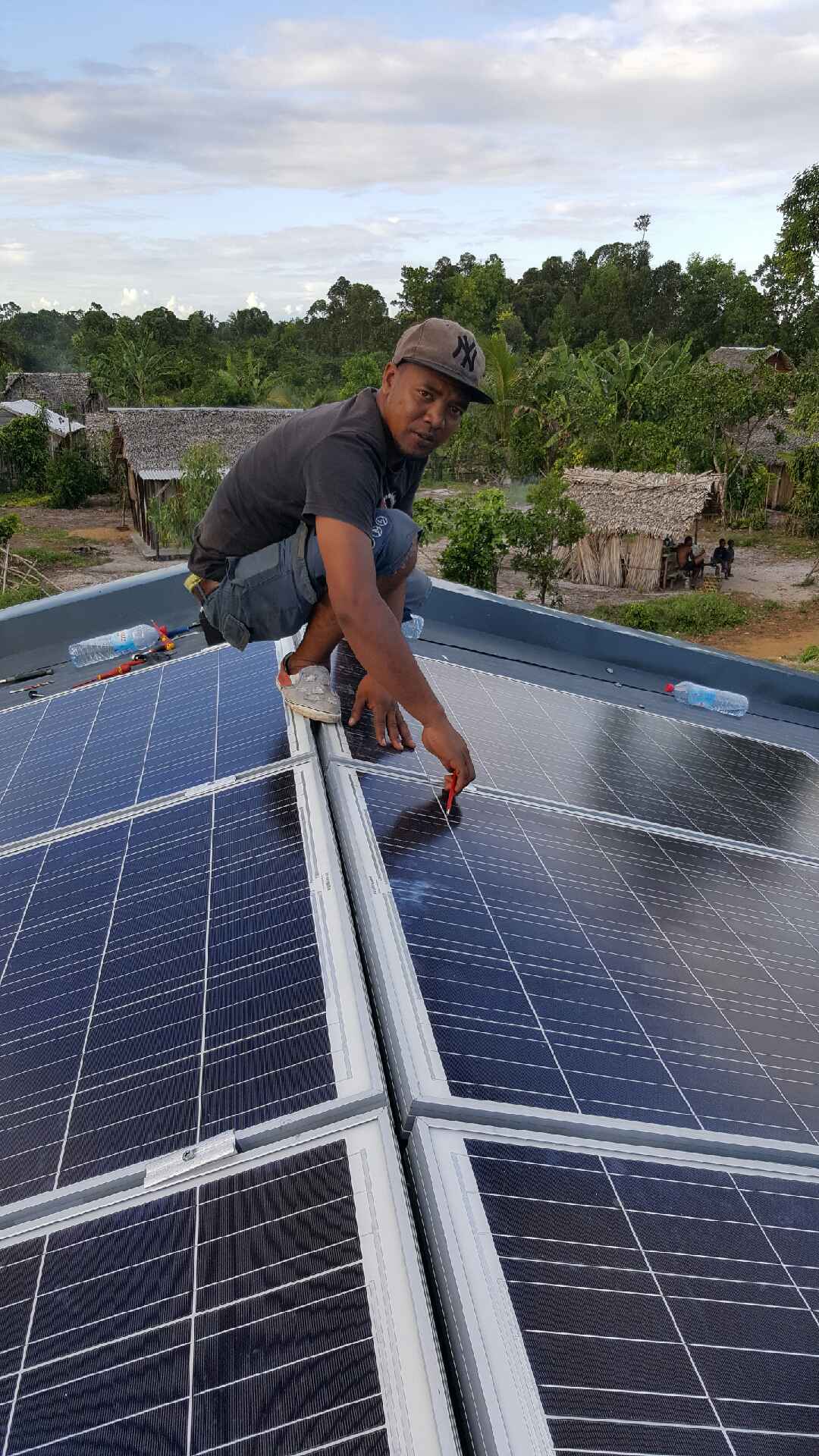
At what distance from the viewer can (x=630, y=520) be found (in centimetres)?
2844

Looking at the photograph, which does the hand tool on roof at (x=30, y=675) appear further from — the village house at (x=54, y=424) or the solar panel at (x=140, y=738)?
the village house at (x=54, y=424)

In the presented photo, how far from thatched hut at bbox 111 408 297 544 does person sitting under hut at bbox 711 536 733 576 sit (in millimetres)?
16400

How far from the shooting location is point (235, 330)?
2714 inches

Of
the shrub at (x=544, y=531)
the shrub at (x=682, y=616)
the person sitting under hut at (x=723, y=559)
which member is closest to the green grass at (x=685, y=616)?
the shrub at (x=682, y=616)

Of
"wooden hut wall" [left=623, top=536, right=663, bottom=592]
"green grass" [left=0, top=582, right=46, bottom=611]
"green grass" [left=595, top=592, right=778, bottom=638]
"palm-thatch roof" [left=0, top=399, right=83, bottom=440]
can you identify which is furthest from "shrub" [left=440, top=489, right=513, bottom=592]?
"palm-thatch roof" [left=0, top=399, right=83, bottom=440]

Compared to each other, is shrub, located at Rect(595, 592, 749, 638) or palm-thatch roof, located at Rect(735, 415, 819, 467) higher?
palm-thatch roof, located at Rect(735, 415, 819, 467)

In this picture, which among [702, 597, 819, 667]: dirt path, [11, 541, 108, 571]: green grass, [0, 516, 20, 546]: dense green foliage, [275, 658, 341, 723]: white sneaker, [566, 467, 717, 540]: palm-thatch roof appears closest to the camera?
[275, 658, 341, 723]: white sneaker

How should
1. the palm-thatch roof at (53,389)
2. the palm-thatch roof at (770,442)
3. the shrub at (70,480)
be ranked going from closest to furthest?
the palm-thatch roof at (770,442), the shrub at (70,480), the palm-thatch roof at (53,389)

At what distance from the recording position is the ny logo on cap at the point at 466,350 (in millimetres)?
3555

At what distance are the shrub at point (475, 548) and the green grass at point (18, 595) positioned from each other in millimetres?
10002

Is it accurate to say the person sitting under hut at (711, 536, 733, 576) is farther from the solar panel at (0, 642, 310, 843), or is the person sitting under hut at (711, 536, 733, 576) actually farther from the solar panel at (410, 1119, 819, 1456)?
the solar panel at (410, 1119, 819, 1456)

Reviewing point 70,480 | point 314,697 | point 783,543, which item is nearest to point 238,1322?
point 314,697

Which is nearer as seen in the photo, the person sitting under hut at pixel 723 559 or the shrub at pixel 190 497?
the person sitting under hut at pixel 723 559

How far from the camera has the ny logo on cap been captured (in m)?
3.55
